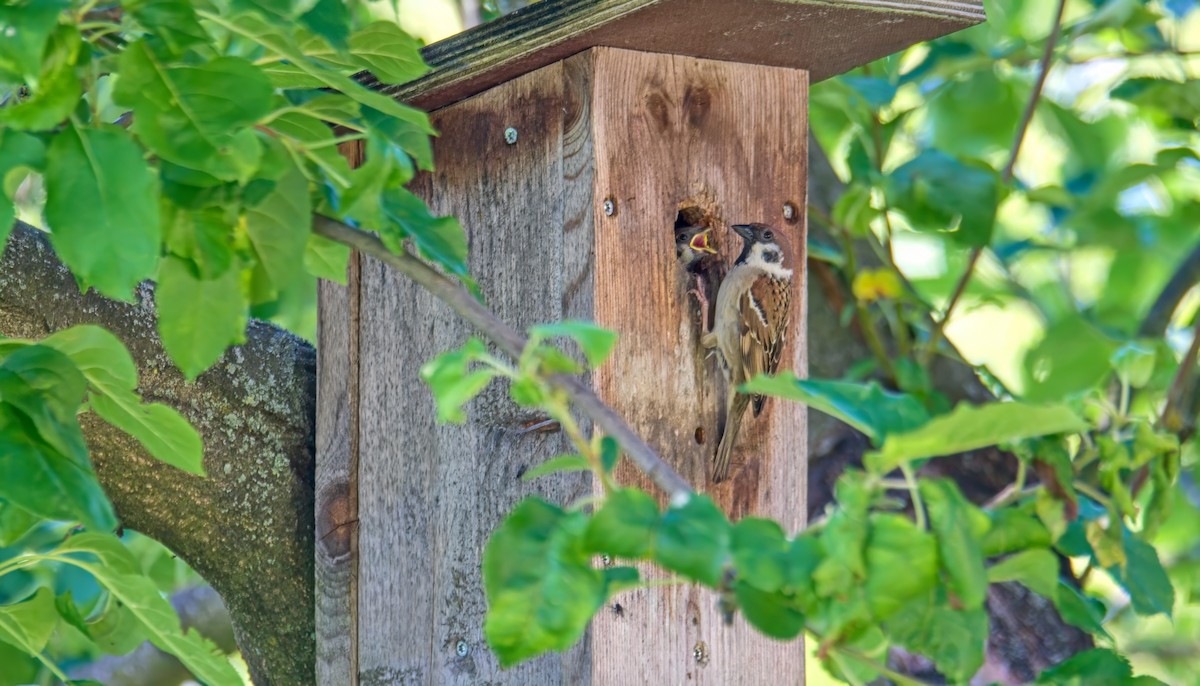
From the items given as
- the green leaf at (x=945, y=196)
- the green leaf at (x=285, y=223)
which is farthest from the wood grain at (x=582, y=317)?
the green leaf at (x=285, y=223)

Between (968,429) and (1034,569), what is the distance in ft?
1.26

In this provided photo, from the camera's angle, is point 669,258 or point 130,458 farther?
point 130,458

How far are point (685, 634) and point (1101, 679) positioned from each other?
2.92 feet

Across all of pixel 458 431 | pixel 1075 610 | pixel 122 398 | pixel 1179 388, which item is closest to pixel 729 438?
pixel 458 431

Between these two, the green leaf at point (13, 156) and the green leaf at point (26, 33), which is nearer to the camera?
the green leaf at point (26, 33)

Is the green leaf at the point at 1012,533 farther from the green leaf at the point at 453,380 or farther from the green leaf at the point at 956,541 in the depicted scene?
the green leaf at the point at 453,380

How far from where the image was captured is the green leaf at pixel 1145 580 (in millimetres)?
2400

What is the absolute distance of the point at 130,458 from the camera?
99.9 inches

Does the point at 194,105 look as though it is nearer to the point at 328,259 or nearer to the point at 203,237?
the point at 203,237

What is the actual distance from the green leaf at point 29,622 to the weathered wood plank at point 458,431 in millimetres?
727

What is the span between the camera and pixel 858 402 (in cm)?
131

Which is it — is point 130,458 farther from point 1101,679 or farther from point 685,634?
point 1101,679

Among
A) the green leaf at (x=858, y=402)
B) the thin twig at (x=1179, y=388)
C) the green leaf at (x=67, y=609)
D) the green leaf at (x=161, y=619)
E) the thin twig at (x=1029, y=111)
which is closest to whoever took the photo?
the green leaf at (x=858, y=402)

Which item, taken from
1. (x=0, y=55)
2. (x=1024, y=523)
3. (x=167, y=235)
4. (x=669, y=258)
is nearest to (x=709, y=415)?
(x=669, y=258)
